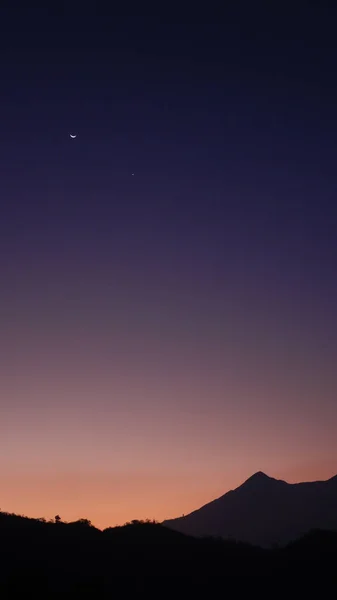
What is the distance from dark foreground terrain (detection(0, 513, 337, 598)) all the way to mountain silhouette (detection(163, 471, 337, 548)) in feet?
327

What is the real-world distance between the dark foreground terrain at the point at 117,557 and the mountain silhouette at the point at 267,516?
9969 centimetres

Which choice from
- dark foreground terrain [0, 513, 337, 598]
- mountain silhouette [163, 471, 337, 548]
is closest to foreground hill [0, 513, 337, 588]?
dark foreground terrain [0, 513, 337, 598]

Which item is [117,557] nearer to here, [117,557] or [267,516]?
[117,557]

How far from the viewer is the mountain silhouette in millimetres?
150500

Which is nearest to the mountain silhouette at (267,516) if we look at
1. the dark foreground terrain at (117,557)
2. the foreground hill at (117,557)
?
the foreground hill at (117,557)

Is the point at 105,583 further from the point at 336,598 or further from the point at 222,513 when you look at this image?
the point at 222,513

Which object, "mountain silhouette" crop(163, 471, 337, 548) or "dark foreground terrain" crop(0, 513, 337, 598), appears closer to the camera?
"dark foreground terrain" crop(0, 513, 337, 598)

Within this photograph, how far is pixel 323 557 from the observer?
1741 inches

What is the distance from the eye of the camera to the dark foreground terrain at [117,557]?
34469 mm

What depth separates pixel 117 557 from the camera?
40406 millimetres

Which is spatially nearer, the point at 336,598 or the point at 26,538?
the point at 336,598

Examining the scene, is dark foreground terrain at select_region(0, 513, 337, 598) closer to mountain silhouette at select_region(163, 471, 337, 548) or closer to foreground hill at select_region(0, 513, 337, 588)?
foreground hill at select_region(0, 513, 337, 588)

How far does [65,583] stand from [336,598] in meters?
18.4

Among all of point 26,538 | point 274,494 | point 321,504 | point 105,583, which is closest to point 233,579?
point 105,583
